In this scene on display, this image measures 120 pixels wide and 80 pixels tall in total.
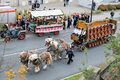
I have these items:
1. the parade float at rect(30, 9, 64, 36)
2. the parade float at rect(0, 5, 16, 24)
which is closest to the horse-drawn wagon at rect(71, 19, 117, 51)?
the parade float at rect(30, 9, 64, 36)

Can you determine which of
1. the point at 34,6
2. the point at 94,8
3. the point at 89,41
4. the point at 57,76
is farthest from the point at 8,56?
the point at 94,8

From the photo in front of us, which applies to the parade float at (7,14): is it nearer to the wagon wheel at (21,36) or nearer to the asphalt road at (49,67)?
the asphalt road at (49,67)

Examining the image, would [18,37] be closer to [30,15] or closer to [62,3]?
[30,15]

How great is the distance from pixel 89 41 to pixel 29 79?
7.61m

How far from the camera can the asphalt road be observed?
20.9 m

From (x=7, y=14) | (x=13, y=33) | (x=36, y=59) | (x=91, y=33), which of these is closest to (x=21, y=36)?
(x=13, y=33)

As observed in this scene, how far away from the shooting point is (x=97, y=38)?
89.4 feet

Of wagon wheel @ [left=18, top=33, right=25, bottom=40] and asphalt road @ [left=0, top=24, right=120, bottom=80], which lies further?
wagon wheel @ [left=18, top=33, right=25, bottom=40]

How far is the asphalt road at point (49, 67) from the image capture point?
20.9 meters

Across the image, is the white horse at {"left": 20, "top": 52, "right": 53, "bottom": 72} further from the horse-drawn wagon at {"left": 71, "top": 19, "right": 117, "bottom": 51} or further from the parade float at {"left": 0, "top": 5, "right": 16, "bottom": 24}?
the parade float at {"left": 0, "top": 5, "right": 16, "bottom": 24}

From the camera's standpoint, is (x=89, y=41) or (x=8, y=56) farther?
(x=89, y=41)

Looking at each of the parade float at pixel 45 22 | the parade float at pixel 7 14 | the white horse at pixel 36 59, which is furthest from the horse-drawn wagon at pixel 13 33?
the white horse at pixel 36 59

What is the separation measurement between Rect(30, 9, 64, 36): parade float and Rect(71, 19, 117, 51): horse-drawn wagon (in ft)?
11.3

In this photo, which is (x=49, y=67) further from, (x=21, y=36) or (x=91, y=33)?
(x=21, y=36)
